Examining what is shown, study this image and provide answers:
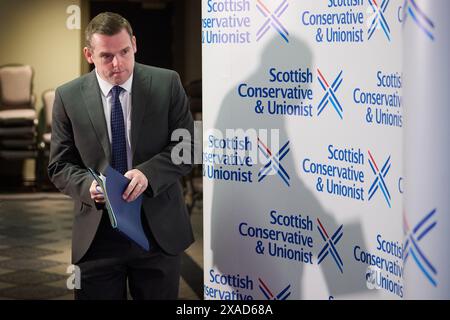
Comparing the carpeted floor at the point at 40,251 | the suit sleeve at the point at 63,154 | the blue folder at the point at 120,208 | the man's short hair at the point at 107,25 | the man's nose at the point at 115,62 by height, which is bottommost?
the carpeted floor at the point at 40,251

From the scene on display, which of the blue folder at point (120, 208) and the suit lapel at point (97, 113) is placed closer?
the blue folder at point (120, 208)

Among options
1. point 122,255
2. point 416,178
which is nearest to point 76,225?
point 122,255

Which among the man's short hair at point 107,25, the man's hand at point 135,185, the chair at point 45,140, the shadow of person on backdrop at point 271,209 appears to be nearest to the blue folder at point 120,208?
the man's hand at point 135,185

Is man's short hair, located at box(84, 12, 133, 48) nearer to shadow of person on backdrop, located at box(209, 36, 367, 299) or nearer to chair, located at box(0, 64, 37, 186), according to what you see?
shadow of person on backdrop, located at box(209, 36, 367, 299)

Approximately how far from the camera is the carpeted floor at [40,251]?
17.1ft

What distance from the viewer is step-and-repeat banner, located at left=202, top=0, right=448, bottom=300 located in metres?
2.69

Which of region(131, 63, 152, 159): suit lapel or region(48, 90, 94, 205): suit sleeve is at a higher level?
region(131, 63, 152, 159): suit lapel

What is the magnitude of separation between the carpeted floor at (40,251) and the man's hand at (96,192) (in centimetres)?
245

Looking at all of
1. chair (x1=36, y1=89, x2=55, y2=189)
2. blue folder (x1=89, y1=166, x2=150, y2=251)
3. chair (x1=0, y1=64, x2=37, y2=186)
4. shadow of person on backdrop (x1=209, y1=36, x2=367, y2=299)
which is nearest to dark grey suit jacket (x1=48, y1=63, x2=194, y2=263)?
blue folder (x1=89, y1=166, x2=150, y2=251)

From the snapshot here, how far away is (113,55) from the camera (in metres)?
2.64

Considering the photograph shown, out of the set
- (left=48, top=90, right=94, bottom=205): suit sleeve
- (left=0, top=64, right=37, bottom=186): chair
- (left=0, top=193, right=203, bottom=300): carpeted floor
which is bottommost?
(left=0, top=193, right=203, bottom=300): carpeted floor

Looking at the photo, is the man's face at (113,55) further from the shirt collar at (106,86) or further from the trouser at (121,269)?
the trouser at (121,269)

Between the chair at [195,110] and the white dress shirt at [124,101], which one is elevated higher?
the white dress shirt at [124,101]
